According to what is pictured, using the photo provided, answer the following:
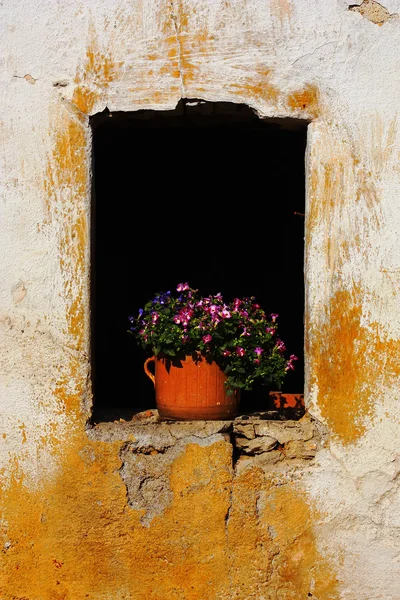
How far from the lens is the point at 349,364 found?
3.61 metres

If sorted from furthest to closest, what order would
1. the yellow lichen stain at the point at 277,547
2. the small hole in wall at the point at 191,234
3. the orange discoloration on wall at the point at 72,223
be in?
the small hole in wall at the point at 191,234 → the orange discoloration on wall at the point at 72,223 → the yellow lichen stain at the point at 277,547

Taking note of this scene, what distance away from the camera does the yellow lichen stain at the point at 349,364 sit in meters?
3.60

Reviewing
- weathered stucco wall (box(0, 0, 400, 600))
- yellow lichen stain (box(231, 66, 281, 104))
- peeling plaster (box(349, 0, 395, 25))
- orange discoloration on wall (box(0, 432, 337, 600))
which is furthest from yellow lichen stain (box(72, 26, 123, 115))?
orange discoloration on wall (box(0, 432, 337, 600))

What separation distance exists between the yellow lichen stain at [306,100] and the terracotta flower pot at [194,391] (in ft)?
4.01

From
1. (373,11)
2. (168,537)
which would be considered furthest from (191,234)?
(168,537)

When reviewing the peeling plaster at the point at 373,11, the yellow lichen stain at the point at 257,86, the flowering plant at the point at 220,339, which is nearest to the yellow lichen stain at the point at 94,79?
the yellow lichen stain at the point at 257,86

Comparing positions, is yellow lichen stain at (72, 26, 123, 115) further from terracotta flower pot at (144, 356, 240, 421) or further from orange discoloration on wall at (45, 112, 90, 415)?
terracotta flower pot at (144, 356, 240, 421)

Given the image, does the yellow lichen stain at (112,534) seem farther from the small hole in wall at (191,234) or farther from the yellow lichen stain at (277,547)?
the small hole in wall at (191,234)

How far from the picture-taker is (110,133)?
13.6 feet

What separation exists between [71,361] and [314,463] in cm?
118

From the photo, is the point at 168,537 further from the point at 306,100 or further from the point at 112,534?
the point at 306,100

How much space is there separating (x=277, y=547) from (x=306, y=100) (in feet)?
6.55

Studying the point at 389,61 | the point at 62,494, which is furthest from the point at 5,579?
the point at 389,61

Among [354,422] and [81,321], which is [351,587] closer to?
[354,422]
